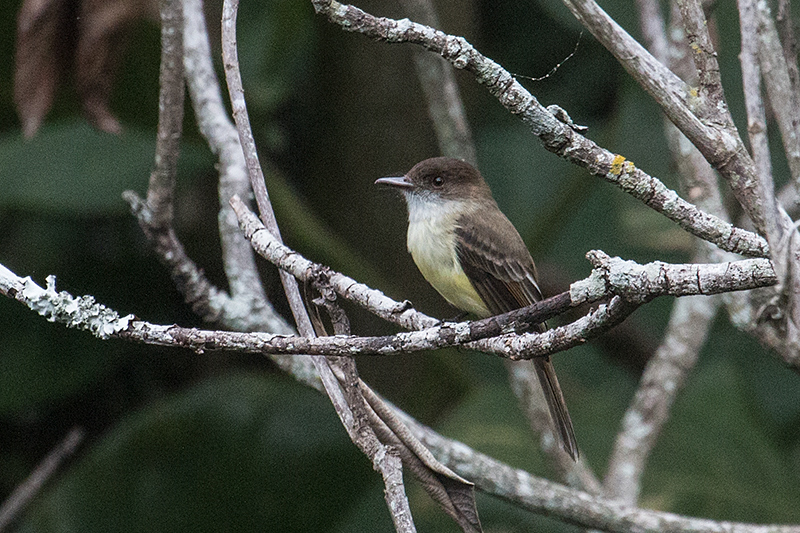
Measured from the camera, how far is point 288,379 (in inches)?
140

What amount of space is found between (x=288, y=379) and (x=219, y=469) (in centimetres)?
44

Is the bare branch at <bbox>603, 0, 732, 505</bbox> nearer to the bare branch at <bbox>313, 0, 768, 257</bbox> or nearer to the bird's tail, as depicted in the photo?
the bird's tail

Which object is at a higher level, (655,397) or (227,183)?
(227,183)

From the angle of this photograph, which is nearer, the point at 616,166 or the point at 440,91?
the point at 616,166

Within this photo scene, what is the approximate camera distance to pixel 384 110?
3.65m

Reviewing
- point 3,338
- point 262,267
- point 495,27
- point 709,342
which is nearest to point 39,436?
point 3,338

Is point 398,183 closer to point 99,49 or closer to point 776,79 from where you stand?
point 99,49

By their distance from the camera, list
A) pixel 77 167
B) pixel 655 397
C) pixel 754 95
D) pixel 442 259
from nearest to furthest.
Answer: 1. pixel 754 95
2. pixel 655 397
3. pixel 442 259
4. pixel 77 167

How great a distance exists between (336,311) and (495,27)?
296 centimetres

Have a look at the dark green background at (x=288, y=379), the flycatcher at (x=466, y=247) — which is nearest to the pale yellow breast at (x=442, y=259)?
the flycatcher at (x=466, y=247)

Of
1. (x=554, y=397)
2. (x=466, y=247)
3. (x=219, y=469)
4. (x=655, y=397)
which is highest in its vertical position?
(x=466, y=247)

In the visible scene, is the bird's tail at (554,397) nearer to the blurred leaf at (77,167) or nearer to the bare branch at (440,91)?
the bare branch at (440,91)

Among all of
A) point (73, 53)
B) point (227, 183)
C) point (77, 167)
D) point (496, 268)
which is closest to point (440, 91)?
point (496, 268)

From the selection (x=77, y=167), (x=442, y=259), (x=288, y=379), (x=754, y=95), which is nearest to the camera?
(x=754, y=95)
